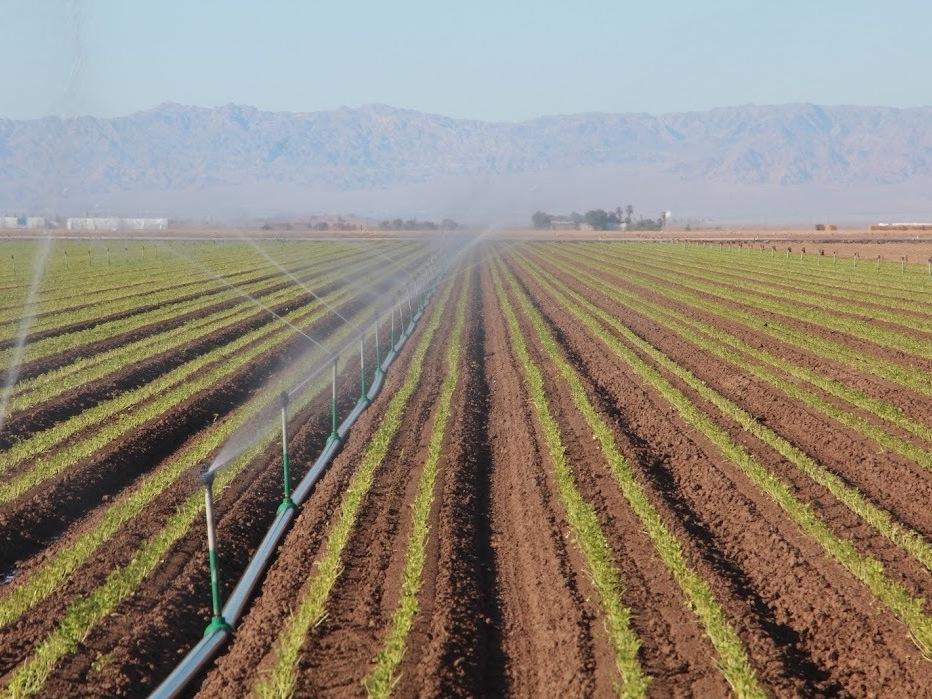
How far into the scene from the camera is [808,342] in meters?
23.0

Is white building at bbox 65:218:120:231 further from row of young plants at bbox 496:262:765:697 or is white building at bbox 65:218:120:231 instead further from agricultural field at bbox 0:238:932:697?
row of young plants at bbox 496:262:765:697

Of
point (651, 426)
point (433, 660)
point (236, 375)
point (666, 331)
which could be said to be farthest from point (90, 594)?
point (666, 331)

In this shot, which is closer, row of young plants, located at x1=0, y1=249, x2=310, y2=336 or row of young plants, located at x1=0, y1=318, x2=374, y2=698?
row of young plants, located at x1=0, y1=318, x2=374, y2=698

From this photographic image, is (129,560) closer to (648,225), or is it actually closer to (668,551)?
(668,551)

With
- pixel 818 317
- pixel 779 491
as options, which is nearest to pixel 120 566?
pixel 779 491

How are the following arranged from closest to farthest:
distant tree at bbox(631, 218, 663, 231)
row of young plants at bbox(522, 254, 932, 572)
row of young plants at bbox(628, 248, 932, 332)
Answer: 1. row of young plants at bbox(522, 254, 932, 572)
2. row of young plants at bbox(628, 248, 932, 332)
3. distant tree at bbox(631, 218, 663, 231)

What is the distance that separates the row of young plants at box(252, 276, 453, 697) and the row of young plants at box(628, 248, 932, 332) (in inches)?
635

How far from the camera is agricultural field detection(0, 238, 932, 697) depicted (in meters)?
7.30

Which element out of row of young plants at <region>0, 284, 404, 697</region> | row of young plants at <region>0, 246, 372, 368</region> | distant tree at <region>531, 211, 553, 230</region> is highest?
row of young plants at <region>0, 284, 404, 697</region>

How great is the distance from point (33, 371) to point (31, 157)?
12.7 metres

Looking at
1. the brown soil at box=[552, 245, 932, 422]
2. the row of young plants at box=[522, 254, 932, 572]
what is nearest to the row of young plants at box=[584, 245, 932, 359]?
the brown soil at box=[552, 245, 932, 422]

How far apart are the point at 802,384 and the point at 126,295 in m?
24.5

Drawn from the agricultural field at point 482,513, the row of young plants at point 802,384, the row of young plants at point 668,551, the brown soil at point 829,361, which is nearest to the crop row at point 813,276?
the brown soil at point 829,361

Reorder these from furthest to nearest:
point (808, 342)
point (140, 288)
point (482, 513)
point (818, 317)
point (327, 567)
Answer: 1. point (140, 288)
2. point (818, 317)
3. point (808, 342)
4. point (482, 513)
5. point (327, 567)
